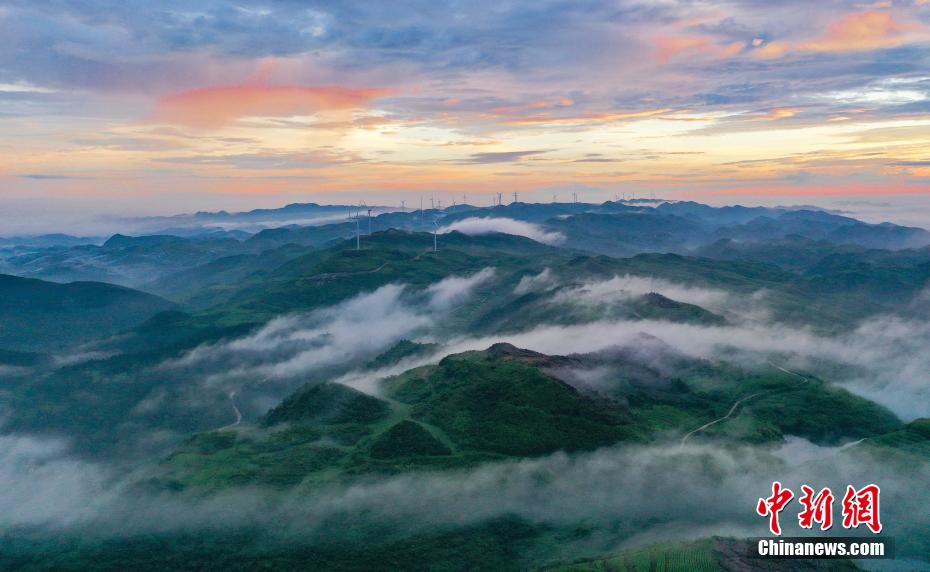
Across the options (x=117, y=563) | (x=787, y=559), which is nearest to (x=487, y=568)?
(x=787, y=559)

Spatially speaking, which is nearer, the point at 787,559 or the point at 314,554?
the point at 787,559

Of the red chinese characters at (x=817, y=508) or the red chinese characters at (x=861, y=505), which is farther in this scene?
the red chinese characters at (x=817, y=508)

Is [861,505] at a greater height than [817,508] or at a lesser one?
greater

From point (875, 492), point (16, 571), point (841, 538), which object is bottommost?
point (16, 571)

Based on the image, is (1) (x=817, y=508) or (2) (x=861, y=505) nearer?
(2) (x=861, y=505)

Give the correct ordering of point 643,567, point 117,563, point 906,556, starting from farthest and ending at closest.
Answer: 1. point 117,563
2. point 906,556
3. point 643,567

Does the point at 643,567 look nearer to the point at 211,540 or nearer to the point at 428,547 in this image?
the point at 428,547

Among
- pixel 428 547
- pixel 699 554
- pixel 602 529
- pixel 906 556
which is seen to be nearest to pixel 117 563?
pixel 428 547

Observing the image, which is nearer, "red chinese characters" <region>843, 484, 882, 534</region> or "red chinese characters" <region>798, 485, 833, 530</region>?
"red chinese characters" <region>843, 484, 882, 534</region>

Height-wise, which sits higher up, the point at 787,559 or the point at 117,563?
the point at 787,559

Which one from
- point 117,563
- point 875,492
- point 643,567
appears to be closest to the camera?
point 875,492
